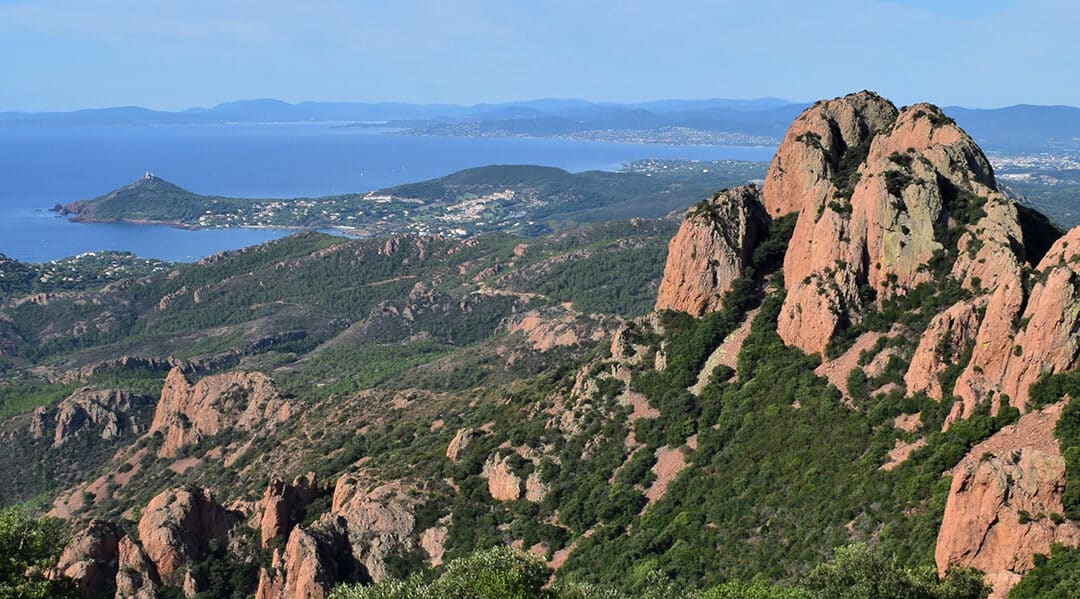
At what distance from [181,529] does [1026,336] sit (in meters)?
53.1

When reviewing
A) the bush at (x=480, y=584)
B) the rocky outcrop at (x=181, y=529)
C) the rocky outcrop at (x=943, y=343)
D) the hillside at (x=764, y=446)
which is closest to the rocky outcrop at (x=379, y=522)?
the hillside at (x=764, y=446)

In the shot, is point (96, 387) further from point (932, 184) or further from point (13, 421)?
point (932, 184)

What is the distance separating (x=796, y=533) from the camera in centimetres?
4966

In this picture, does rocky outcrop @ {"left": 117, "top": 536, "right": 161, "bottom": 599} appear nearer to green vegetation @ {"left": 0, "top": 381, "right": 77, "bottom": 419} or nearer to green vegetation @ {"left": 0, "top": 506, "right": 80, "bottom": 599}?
green vegetation @ {"left": 0, "top": 506, "right": 80, "bottom": 599}

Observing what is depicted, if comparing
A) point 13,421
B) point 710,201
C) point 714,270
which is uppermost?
point 710,201

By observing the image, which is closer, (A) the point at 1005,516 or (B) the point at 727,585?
(A) the point at 1005,516

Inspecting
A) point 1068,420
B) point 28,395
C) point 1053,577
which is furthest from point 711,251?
point 28,395

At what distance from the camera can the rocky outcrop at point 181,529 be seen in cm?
6594

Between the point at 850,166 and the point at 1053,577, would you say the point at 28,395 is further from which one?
the point at 1053,577

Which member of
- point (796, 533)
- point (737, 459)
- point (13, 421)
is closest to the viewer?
point (796, 533)

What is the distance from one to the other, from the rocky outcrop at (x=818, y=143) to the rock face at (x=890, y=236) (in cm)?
488

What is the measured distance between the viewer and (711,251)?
2773 inches

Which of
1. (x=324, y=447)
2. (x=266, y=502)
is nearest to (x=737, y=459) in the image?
(x=266, y=502)

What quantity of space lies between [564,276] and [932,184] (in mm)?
130684
